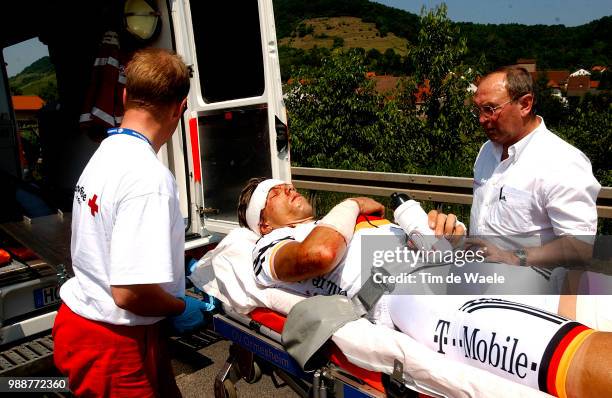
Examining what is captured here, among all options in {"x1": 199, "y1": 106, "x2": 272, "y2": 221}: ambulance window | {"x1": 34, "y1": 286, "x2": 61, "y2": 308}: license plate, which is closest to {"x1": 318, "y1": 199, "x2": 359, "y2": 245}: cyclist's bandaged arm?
{"x1": 199, "y1": 106, "x2": 272, "y2": 221}: ambulance window

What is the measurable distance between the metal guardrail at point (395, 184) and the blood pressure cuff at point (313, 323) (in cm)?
337

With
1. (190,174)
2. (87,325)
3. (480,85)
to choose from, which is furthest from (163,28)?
(87,325)

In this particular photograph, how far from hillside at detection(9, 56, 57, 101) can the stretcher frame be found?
4.39m

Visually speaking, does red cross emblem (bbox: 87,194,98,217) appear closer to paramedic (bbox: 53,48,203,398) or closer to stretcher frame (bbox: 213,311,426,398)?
paramedic (bbox: 53,48,203,398)

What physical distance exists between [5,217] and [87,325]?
355 centimetres

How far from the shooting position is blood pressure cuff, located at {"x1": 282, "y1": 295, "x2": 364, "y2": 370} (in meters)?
2.33

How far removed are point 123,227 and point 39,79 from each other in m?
5.70

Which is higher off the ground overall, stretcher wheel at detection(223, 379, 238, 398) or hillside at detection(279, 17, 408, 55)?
hillside at detection(279, 17, 408, 55)

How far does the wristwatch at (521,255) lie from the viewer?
102 inches

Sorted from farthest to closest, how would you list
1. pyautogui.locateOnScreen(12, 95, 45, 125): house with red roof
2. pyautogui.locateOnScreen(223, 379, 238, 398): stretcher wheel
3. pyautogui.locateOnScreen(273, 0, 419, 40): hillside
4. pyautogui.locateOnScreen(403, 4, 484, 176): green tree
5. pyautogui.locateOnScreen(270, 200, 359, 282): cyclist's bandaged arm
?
pyautogui.locateOnScreen(273, 0, 419, 40): hillside < pyautogui.locateOnScreen(403, 4, 484, 176): green tree < pyautogui.locateOnScreen(12, 95, 45, 125): house with red roof < pyautogui.locateOnScreen(223, 379, 238, 398): stretcher wheel < pyautogui.locateOnScreen(270, 200, 359, 282): cyclist's bandaged arm

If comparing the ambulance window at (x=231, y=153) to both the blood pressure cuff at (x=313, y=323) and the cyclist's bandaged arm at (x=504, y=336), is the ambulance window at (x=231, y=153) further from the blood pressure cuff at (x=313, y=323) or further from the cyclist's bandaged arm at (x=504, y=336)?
the cyclist's bandaged arm at (x=504, y=336)

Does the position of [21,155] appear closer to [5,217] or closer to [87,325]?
[5,217]

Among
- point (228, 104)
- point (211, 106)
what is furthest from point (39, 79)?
point (228, 104)

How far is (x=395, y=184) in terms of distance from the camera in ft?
20.8
